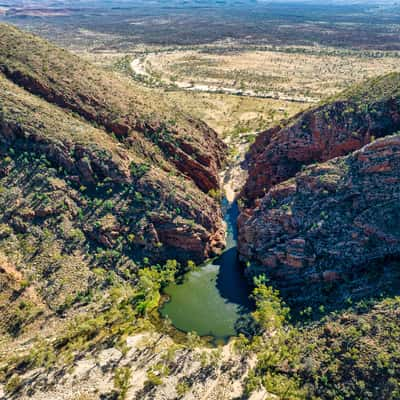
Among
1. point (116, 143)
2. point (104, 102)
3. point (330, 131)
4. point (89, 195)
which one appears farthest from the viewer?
point (104, 102)

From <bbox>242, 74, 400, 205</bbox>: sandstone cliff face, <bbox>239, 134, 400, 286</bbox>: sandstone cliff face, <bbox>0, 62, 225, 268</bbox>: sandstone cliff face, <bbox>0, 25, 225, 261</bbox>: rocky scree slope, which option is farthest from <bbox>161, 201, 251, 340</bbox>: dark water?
<bbox>242, 74, 400, 205</bbox>: sandstone cliff face

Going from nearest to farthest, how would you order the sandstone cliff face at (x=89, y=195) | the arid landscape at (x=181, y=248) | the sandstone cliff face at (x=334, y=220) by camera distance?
the arid landscape at (x=181, y=248), the sandstone cliff face at (x=334, y=220), the sandstone cliff face at (x=89, y=195)

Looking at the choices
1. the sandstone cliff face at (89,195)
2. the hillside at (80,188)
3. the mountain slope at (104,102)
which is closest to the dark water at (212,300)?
the sandstone cliff face at (89,195)

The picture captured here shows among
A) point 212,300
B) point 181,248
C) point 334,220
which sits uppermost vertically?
point 334,220

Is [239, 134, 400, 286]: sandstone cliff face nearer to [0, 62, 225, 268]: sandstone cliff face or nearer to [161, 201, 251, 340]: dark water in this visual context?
[161, 201, 251, 340]: dark water

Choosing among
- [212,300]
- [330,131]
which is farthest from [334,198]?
[212,300]

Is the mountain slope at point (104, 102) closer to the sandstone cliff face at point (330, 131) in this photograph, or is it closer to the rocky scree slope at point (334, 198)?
the sandstone cliff face at point (330, 131)

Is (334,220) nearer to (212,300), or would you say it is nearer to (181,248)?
(212,300)
